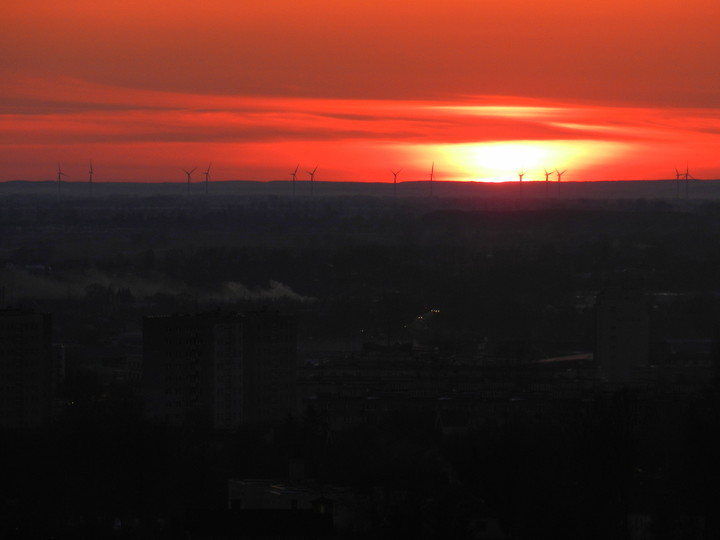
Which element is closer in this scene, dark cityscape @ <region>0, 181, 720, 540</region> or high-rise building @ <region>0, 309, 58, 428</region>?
dark cityscape @ <region>0, 181, 720, 540</region>

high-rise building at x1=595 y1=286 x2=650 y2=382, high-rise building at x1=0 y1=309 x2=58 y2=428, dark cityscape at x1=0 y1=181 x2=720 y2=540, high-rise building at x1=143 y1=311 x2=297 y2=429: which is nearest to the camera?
dark cityscape at x1=0 y1=181 x2=720 y2=540

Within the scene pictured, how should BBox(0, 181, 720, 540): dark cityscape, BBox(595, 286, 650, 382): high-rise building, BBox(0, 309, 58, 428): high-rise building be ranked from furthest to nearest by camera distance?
BBox(595, 286, 650, 382): high-rise building, BBox(0, 309, 58, 428): high-rise building, BBox(0, 181, 720, 540): dark cityscape

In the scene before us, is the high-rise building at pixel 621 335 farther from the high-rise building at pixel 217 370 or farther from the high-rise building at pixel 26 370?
the high-rise building at pixel 26 370

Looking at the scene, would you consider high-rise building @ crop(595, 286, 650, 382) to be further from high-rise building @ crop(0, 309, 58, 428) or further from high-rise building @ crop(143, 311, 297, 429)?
high-rise building @ crop(0, 309, 58, 428)

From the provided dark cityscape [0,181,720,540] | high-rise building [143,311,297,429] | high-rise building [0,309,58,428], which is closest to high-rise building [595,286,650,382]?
dark cityscape [0,181,720,540]

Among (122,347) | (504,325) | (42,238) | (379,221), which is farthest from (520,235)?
(122,347)

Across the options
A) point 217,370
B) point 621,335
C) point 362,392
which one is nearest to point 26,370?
point 217,370
